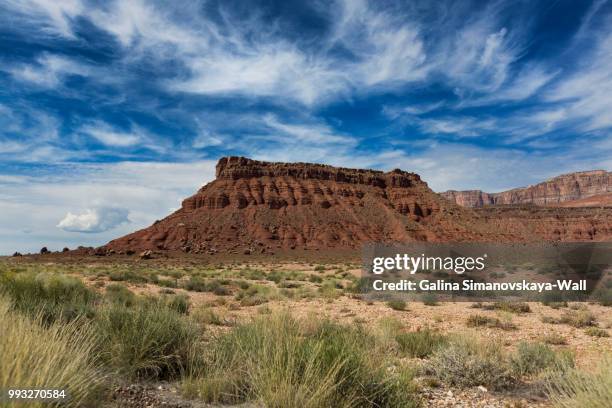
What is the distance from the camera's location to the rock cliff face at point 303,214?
263 ft

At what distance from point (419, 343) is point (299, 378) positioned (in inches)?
197

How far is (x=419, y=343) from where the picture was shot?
8734 millimetres

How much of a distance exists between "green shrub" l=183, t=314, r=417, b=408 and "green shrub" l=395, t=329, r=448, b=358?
3.63 meters

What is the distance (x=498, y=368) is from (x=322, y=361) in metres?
3.78

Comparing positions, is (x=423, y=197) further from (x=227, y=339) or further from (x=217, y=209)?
(x=227, y=339)

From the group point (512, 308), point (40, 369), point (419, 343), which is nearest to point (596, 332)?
point (512, 308)

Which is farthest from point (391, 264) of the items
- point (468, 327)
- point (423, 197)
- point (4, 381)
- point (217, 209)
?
point (423, 197)

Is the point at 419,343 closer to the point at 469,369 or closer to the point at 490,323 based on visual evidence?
the point at 469,369

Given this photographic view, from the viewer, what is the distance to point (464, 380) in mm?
6566

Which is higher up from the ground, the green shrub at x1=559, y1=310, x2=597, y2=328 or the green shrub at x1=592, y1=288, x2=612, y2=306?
the green shrub at x1=592, y1=288, x2=612, y2=306

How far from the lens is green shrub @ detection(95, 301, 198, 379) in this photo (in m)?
5.56

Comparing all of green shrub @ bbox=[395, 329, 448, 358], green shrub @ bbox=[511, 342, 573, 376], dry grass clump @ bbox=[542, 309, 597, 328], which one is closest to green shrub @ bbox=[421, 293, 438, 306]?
dry grass clump @ bbox=[542, 309, 597, 328]

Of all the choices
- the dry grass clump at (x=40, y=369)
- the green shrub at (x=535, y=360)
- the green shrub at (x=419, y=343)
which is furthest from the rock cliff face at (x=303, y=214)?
the dry grass clump at (x=40, y=369)

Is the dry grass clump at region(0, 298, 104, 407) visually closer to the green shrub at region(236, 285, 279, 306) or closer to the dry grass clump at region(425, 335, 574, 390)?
the dry grass clump at region(425, 335, 574, 390)
